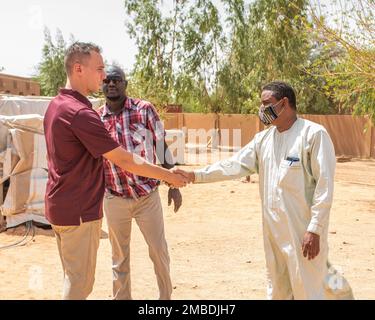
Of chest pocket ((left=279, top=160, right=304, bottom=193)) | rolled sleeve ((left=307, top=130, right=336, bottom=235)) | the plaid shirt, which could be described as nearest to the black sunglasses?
the plaid shirt

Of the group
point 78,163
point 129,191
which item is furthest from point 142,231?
point 78,163

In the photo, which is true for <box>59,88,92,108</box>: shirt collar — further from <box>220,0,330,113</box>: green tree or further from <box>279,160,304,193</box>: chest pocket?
<box>220,0,330,113</box>: green tree

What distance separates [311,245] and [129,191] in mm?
1650

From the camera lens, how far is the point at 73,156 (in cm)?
305

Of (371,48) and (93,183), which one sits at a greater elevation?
(371,48)

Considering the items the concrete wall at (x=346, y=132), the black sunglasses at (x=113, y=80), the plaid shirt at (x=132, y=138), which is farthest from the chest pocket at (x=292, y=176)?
the concrete wall at (x=346, y=132)

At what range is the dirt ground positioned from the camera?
5145 mm

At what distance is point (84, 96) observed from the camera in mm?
3176

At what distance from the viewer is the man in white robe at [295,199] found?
3.16 metres

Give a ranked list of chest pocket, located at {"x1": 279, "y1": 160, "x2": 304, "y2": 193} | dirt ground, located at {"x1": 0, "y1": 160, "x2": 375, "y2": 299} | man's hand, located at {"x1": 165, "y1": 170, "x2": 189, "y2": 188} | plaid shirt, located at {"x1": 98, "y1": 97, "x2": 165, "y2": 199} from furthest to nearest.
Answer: dirt ground, located at {"x1": 0, "y1": 160, "x2": 375, "y2": 299} → plaid shirt, located at {"x1": 98, "y1": 97, "x2": 165, "y2": 199} → man's hand, located at {"x1": 165, "y1": 170, "x2": 189, "y2": 188} → chest pocket, located at {"x1": 279, "y1": 160, "x2": 304, "y2": 193}

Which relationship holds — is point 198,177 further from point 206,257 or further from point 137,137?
point 206,257
